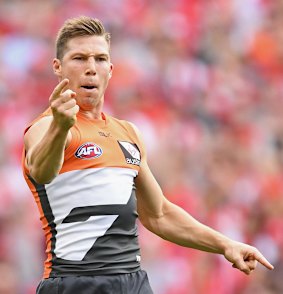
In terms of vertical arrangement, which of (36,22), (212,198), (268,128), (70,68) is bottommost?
(70,68)

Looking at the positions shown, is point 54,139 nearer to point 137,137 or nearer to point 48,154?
point 48,154

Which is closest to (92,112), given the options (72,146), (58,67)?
(58,67)

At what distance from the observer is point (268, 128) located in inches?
439

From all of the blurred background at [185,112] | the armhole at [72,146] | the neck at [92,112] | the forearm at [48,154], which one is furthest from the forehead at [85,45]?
the blurred background at [185,112]

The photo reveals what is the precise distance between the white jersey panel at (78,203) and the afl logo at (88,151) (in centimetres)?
7

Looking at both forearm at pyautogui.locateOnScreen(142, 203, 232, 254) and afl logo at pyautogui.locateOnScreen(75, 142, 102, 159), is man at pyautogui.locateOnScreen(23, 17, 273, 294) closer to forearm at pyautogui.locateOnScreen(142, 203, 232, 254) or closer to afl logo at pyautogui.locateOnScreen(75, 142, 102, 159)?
afl logo at pyautogui.locateOnScreen(75, 142, 102, 159)

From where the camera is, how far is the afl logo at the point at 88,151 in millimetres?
4547

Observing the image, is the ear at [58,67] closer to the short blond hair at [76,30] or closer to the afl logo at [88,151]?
the short blond hair at [76,30]

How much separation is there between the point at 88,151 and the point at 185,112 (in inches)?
250

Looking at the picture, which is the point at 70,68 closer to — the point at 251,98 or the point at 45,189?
the point at 45,189

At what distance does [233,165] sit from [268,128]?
3.98 feet

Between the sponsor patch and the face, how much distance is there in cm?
27

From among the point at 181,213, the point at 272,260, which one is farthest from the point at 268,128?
the point at 181,213

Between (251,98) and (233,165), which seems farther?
(251,98)
